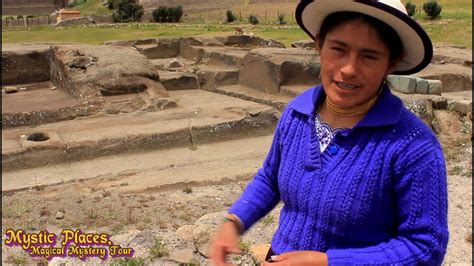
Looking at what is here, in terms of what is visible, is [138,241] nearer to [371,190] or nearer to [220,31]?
[371,190]

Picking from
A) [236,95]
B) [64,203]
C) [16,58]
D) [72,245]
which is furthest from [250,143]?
[16,58]

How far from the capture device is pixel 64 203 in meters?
5.45

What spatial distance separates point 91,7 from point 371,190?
48975 mm

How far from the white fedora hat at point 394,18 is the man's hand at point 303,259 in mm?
577

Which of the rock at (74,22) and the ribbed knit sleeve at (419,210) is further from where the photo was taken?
the rock at (74,22)

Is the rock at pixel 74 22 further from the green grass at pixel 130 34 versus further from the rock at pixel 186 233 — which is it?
the rock at pixel 186 233

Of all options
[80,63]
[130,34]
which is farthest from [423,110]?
[130,34]

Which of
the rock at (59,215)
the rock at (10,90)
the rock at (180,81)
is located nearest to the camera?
the rock at (59,215)

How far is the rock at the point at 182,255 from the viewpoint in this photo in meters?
3.48

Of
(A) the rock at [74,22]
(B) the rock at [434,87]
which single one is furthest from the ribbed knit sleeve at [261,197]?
(A) the rock at [74,22]

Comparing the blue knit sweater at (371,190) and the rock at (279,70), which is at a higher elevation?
the blue knit sweater at (371,190)

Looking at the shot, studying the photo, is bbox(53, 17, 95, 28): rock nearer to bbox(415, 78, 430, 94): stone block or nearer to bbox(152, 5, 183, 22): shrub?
bbox(152, 5, 183, 22): shrub

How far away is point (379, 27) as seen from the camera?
145cm

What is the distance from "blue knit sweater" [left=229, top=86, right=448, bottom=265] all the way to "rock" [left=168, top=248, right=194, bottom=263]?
6.37ft
